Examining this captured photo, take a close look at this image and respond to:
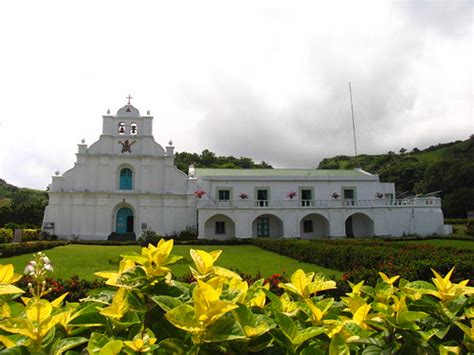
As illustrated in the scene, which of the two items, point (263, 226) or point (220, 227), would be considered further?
point (263, 226)

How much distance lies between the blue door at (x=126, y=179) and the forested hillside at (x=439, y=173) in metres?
27.4

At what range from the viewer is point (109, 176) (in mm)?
30484

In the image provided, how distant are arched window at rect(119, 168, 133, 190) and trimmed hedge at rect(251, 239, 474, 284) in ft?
55.8

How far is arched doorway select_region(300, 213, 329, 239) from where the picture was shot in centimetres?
3077

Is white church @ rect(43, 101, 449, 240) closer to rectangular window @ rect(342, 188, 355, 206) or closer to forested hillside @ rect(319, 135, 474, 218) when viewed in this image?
rectangular window @ rect(342, 188, 355, 206)

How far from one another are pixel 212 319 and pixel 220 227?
94.9 ft

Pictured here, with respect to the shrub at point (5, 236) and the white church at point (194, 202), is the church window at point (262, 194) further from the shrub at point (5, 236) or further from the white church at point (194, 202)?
the shrub at point (5, 236)

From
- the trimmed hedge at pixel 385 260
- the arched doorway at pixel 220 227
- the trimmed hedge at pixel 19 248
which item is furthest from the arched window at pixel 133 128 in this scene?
the trimmed hedge at pixel 385 260

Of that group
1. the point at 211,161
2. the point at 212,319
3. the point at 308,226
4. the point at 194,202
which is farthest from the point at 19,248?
the point at 211,161

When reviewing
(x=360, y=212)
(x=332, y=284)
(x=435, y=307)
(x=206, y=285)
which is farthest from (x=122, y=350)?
(x=360, y=212)

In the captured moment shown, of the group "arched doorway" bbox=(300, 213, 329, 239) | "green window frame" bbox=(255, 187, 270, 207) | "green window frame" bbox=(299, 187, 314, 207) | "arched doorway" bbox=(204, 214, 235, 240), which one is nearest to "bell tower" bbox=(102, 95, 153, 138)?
"arched doorway" bbox=(204, 214, 235, 240)

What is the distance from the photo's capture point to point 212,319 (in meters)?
1.41

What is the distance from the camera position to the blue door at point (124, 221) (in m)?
30.0

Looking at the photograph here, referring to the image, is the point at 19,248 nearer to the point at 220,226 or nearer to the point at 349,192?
the point at 220,226
